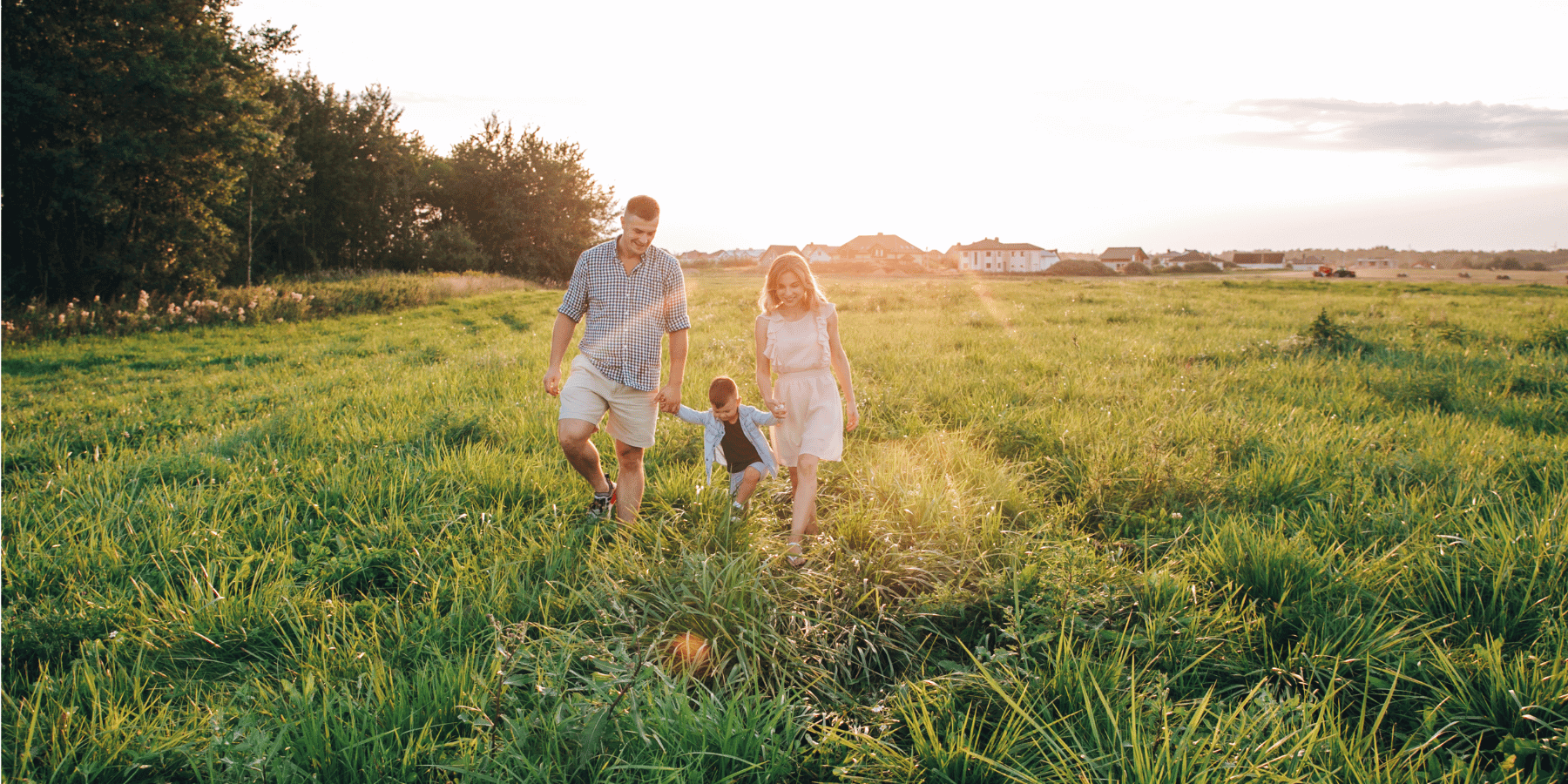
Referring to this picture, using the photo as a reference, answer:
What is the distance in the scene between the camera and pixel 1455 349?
9.93m

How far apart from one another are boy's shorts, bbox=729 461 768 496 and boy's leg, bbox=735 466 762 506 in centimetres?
1

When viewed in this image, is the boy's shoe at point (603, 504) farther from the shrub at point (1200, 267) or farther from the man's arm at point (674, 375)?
the shrub at point (1200, 267)

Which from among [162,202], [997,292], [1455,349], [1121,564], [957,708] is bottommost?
[957,708]

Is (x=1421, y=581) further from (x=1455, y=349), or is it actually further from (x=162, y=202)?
(x=162, y=202)

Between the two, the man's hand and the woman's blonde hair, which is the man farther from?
the woman's blonde hair

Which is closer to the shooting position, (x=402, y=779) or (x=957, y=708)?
(x=402, y=779)

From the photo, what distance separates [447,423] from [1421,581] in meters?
7.04

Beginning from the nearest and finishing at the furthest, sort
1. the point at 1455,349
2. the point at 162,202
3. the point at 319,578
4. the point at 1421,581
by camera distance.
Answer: the point at 1421,581
the point at 319,578
the point at 1455,349
the point at 162,202

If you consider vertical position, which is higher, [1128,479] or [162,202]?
[162,202]

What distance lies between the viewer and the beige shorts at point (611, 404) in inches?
164

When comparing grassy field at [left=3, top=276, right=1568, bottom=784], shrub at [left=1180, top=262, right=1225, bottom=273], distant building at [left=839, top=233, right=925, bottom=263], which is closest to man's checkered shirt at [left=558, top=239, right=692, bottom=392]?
grassy field at [left=3, top=276, right=1568, bottom=784]

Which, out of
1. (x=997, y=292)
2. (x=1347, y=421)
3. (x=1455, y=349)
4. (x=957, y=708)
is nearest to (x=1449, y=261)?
(x=997, y=292)

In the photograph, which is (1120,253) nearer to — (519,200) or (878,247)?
(878,247)

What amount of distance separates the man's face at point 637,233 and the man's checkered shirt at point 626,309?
0.39 ft
